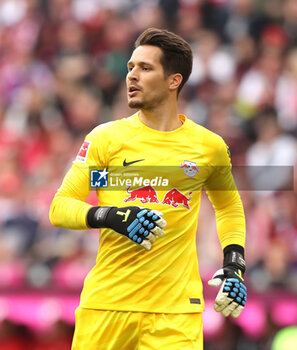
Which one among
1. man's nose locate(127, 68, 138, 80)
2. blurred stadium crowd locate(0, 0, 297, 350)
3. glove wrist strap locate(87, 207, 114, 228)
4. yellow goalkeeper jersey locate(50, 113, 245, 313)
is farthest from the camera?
blurred stadium crowd locate(0, 0, 297, 350)

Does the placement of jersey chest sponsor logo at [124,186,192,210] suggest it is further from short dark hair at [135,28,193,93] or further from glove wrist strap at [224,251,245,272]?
short dark hair at [135,28,193,93]

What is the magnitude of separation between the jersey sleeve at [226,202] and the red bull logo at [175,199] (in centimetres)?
32

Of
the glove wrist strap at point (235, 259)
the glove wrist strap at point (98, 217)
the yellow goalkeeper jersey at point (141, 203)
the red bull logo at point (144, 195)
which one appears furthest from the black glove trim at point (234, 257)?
the glove wrist strap at point (98, 217)

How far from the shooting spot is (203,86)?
36.1ft

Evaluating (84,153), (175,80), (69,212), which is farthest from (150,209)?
(175,80)

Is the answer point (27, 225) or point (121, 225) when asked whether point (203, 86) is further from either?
point (121, 225)

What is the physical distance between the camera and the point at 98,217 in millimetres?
4492

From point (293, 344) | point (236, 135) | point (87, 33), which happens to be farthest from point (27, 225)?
point (87, 33)

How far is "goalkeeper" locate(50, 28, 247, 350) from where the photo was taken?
4676 millimetres

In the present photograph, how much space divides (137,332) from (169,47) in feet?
5.95

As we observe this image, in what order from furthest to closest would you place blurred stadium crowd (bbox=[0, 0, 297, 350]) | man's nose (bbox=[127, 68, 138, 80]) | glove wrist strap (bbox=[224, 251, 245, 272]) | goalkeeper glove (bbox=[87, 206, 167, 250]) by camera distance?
blurred stadium crowd (bbox=[0, 0, 297, 350]), glove wrist strap (bbox=[224, 251, 245, 272]), man's nose (bbox=[127, 68, 138, 80]), goalkeeper glove (bbox=[87, 206, 167, 250])

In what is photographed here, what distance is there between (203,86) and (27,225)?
335 cm

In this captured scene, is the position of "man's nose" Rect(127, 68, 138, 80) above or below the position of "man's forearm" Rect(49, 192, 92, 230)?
above

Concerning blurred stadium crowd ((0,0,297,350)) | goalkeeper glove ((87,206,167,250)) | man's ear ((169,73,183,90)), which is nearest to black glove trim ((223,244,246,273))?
goalkeeper glove ((87,206,167,250))
